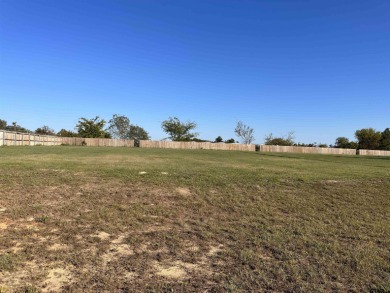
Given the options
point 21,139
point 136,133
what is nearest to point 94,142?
point 21,139

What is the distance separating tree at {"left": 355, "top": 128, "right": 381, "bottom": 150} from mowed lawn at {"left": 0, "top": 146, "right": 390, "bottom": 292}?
90.7 meters

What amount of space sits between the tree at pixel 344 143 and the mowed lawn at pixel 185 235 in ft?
296

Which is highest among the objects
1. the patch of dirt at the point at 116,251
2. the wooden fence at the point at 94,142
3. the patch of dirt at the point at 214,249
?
the wooden fence at the point at 94,142

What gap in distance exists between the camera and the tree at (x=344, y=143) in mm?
89438

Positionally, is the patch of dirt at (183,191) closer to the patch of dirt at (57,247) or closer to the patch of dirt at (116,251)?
the patch of dirt at (116,251)

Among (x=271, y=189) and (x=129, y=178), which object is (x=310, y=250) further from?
(x=129, y=178)

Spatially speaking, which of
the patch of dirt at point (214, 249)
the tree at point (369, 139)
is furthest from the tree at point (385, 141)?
the patch of dirt at point (214, 249)

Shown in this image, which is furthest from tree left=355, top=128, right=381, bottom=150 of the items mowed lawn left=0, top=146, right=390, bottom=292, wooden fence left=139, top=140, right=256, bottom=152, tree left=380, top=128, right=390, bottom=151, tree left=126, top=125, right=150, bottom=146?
mowed lawn left=0, top=146, right=390, bottom=292

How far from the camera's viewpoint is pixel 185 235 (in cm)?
502

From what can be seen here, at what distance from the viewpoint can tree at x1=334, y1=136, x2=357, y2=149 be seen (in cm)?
8944

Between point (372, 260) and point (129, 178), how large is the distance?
6.03 metres

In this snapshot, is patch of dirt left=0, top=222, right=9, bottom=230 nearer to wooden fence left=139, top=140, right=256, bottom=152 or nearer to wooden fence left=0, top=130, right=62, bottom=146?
wooden fence left=0, top=130, right=62, bottom=146

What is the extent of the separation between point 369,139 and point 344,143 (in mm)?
6613

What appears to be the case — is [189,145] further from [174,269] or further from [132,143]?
[174,269]
